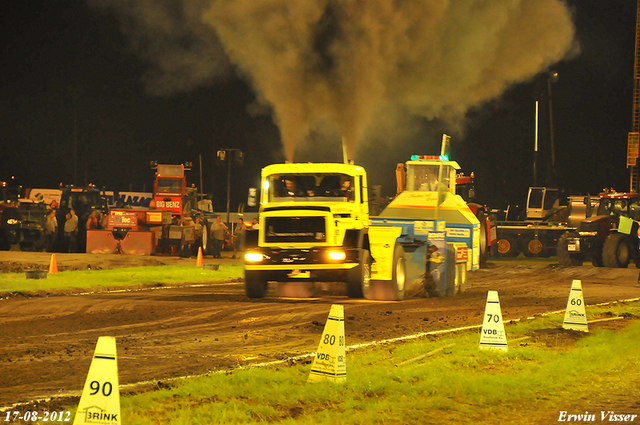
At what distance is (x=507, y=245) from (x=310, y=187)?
24012 mm

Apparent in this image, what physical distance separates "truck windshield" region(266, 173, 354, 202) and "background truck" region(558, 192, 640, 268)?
56.0 ft

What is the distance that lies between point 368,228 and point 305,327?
462 centimetres

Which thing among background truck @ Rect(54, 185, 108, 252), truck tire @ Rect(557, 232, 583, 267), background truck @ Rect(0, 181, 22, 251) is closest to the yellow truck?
truck tire @ Rect(557, 232, 583, 267)

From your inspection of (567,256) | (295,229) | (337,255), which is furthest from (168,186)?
(337,255)

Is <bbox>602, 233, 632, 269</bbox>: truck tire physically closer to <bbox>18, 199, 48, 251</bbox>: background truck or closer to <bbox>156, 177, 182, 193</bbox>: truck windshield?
<bbox>156, 177, 182, 193</bbox>: truck windshield

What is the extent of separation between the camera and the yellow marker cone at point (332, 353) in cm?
812

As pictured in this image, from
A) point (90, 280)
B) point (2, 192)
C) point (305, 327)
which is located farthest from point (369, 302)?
point (2, 192)

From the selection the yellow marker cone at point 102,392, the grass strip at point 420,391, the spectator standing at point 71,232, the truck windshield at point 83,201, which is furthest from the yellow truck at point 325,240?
the truck windshield at point 83,201

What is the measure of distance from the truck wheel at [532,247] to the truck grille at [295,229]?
81.5ft

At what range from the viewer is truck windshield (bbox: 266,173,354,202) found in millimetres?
17578

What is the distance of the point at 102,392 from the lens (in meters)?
5.54

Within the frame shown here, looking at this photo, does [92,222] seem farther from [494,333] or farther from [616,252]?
[494,333]

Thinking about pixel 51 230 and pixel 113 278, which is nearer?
pixel 113 278

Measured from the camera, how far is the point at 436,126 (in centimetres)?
3756
